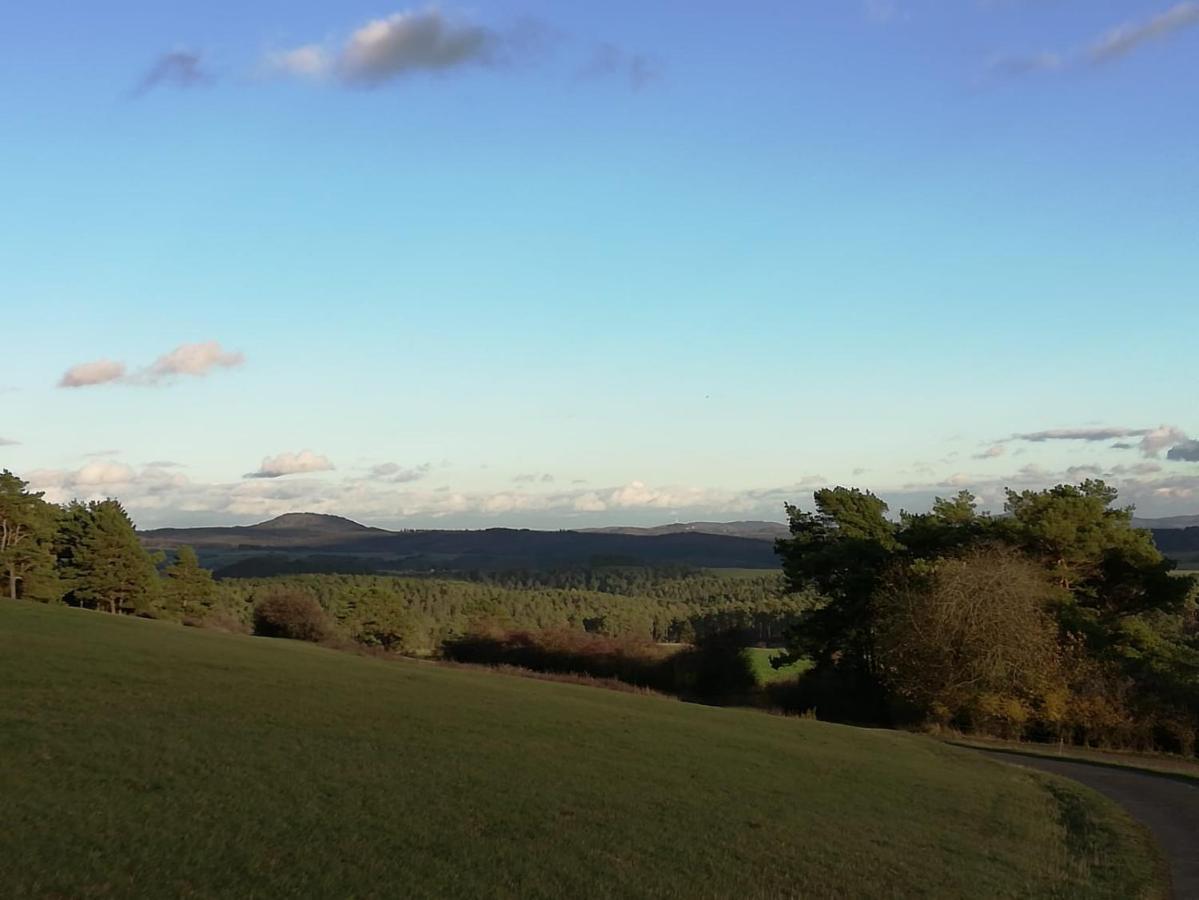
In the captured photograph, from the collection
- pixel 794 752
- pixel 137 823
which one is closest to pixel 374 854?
pixel 137 823

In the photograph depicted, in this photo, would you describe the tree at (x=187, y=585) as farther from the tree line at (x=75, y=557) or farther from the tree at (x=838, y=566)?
the tree at (x=838, y=566)

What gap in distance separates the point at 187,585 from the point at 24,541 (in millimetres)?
26187

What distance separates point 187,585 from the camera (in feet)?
360

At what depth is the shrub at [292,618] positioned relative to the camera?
9838 cm

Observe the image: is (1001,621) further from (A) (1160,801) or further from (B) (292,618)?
(B) (292,618)

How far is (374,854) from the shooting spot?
41.9 ft

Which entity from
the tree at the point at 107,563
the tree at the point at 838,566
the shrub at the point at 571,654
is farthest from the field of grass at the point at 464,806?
the tree at the point at 107,563

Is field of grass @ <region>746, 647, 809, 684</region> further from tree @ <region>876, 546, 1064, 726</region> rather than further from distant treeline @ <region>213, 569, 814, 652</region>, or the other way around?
tree @ <region>876, 546, 1064, 726</region>

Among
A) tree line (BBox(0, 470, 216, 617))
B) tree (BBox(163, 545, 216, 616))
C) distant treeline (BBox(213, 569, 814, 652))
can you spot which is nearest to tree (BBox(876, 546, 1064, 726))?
distant treeline (BBox(213, 569, 814, 652))

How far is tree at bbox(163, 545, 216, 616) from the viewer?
352 feet

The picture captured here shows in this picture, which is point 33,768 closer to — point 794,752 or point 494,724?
point 494,724

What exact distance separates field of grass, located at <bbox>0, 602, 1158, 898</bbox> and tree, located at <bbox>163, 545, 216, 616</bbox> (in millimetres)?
79630

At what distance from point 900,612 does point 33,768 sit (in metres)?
47.4

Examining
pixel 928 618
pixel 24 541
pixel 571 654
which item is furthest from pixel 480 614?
pixel 928 618
